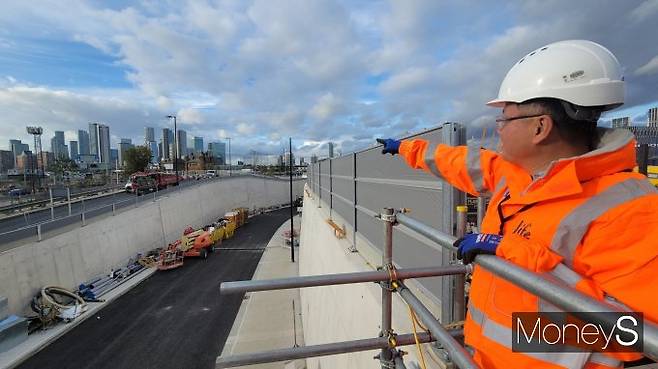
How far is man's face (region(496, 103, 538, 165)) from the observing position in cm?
173

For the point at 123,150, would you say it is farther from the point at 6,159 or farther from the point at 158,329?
the point at 158,329

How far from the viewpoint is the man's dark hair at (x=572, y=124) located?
1.60 meters

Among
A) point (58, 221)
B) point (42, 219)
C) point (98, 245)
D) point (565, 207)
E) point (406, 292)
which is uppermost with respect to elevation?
point (565, 207)

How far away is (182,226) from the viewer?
110ft

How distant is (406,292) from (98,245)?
2361cm

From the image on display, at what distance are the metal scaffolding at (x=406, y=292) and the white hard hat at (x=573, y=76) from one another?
875 millimetres

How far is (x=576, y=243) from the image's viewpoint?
4.10ft

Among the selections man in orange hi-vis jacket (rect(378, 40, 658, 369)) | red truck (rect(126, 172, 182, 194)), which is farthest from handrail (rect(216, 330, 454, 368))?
red truck (rect(126, 172, 182, 194))

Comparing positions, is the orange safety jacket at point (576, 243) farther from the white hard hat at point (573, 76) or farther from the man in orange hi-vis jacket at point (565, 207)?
the white hard hat at point (573, 76)

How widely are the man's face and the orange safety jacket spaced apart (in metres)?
0.14

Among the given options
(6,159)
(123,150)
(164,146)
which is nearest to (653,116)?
(123,150)

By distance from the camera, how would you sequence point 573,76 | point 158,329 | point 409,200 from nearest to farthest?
1. point 573,76
2. point 409,200
3. point 158,329

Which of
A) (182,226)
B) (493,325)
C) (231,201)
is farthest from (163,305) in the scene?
(231,201)

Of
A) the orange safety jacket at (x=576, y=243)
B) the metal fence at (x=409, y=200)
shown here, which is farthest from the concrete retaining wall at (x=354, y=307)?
the orange safety jacket at (x=576, y=243)
